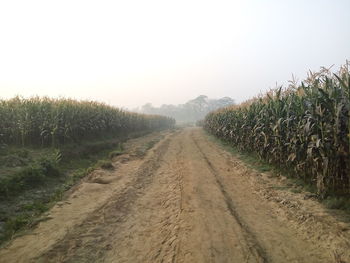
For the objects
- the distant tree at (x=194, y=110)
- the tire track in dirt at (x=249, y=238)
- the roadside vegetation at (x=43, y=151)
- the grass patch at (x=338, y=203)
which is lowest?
the tire track in dirt at (x=249, y=238)

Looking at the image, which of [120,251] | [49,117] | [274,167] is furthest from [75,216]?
[49,117]

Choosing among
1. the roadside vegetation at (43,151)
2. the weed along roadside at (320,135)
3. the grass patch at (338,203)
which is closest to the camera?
the grass patch at (338,203)

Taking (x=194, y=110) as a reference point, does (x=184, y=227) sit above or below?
below

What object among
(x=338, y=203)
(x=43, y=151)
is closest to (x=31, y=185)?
(x=43, y=151)

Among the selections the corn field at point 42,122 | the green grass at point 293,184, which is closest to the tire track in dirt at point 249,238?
the green grass at point 293,184

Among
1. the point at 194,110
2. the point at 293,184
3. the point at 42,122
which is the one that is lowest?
the point at 293,184

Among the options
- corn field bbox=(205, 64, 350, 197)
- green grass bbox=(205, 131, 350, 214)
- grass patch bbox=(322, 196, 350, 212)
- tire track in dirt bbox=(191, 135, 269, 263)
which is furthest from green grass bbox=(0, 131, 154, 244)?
corn field bbox=(205, 64, 350, 197)

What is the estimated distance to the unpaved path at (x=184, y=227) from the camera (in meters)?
3.84

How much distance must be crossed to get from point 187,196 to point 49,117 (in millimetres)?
9180

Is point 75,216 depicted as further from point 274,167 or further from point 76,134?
point 76,134

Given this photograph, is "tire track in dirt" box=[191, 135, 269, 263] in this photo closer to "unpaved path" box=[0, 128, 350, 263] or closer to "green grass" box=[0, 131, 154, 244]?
"unpaved path" box=[0, 128, 350, 263]

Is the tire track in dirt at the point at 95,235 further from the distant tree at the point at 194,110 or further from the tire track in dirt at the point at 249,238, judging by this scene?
the distant tree at the point at 194,110

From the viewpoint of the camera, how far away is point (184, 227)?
15.4 ft

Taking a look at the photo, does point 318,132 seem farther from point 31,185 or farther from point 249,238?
point 31,185
